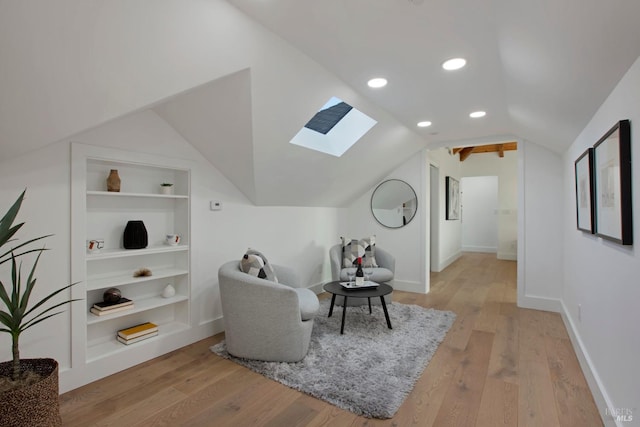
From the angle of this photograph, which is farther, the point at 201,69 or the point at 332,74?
the point at 332,74

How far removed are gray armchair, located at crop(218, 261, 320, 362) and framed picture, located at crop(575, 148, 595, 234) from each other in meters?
2.22

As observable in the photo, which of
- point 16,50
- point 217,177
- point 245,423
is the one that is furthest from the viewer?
point 217,177

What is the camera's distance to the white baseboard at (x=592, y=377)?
187cm

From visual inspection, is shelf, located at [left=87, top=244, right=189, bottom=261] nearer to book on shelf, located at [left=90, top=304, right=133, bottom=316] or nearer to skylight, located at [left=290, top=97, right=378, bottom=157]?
book on shelf, located at [left=90, top=304, right=133, bottom=316]

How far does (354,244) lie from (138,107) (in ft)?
10.2

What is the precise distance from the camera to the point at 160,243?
3.00 m

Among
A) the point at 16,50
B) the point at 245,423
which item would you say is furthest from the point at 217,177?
the point at 245,423

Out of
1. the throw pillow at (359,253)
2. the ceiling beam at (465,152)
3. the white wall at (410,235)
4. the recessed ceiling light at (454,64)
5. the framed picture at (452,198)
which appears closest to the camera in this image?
the recessed ceiling light at (454,64)

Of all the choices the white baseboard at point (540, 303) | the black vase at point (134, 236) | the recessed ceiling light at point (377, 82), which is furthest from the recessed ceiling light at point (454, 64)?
the white baseboard at point (540, 303)

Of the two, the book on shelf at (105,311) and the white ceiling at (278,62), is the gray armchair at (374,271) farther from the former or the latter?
the book on shelf at (105,311)

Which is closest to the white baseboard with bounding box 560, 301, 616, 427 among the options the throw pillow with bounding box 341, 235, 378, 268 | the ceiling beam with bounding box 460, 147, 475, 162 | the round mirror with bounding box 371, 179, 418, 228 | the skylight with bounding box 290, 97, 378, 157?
the throw pillow with bounding box 341, 235, 378, 268

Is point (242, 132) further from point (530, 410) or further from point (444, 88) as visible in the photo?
point (530, 410)

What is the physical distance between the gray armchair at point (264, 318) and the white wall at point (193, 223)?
2.00 feet

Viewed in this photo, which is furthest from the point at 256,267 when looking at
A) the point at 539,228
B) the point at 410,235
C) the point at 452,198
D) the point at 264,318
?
the point at 452,198
